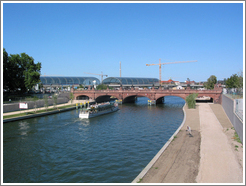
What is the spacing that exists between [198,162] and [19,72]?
76.2 metres

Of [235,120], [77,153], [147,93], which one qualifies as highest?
[147,93]

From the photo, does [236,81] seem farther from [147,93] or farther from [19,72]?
[19,72]

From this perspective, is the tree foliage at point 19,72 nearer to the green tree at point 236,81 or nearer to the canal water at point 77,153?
the canal water at point 77,153

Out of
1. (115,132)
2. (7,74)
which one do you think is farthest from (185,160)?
(7,74)

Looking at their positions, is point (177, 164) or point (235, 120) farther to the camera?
point (235, 120)

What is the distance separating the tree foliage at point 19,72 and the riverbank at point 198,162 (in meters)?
64.9

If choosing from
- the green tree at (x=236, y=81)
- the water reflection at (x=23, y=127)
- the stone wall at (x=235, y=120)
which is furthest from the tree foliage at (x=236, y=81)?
the water reflection at (x=23, y=127)

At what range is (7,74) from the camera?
71312mm

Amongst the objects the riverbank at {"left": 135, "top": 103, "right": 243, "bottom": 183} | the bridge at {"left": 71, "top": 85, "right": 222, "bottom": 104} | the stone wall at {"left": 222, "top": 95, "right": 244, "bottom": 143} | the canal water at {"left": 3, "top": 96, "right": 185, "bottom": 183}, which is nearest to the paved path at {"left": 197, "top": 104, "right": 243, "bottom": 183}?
the riverbank at {"left": 135, "top": 103, "right": 243, "bottom": 183}

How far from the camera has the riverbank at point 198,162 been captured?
17.4m

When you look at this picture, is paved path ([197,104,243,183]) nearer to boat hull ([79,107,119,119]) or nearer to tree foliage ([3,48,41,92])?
boat hull ([79,107,119,119])

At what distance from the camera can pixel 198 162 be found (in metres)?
21.0

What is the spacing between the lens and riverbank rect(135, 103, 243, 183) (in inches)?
686

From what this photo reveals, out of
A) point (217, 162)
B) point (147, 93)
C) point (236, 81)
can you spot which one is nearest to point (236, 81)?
point (236, 81)
